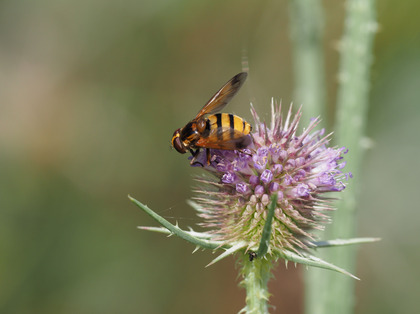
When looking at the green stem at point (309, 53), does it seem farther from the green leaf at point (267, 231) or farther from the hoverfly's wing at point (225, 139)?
the green leaf at point (267, 231)

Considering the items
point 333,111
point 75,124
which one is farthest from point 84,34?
point 333,111

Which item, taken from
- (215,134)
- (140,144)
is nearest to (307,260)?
(215,134)

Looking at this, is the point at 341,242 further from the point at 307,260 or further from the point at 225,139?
the point at 225,139

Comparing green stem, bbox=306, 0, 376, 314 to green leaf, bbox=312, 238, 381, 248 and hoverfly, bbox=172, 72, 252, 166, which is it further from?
hoverfly, bbox=172, 72, 252, 166

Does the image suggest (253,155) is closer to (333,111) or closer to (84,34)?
(333,111)

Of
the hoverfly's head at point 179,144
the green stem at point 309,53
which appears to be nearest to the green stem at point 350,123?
the green stem at point 309,53
